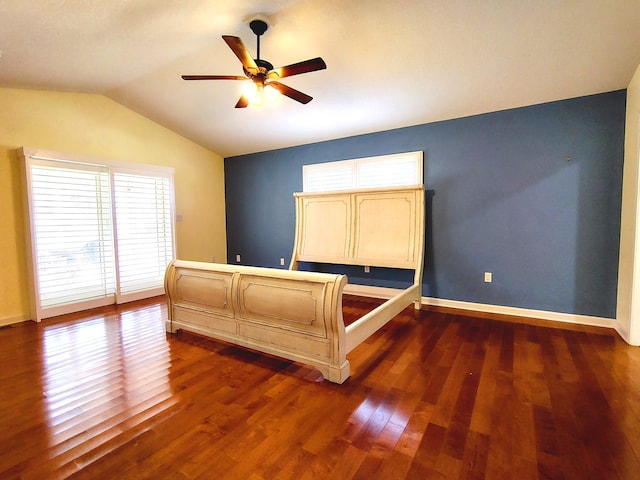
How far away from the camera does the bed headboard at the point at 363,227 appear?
13.2 ft

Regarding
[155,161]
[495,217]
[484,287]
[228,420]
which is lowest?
[228,420]

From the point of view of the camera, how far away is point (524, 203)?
356 centimetres

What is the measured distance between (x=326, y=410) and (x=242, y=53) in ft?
8.40

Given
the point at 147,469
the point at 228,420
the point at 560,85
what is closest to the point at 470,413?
the point at 228,420

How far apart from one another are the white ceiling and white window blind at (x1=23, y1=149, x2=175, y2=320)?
1.04 metres

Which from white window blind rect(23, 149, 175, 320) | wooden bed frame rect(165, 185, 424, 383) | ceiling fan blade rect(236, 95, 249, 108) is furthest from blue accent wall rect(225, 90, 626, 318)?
white window blind rect(23, 149, 175, 320)

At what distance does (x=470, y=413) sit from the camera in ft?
6.13

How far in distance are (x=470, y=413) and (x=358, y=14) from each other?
2.98 meters

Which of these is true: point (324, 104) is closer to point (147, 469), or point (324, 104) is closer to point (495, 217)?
point (495, 217)

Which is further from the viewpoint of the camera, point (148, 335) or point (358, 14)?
point (148, 335)

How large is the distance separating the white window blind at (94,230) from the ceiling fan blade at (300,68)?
307cm

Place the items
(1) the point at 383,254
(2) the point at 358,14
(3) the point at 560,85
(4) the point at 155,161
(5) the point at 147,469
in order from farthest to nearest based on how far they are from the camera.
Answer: (4) the point at 155,161 → (1) the point at 383,254 → (3) the point at 560,85 → (2) the point at 358,14 → (5) the point at 147,469

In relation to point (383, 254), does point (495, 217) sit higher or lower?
higher

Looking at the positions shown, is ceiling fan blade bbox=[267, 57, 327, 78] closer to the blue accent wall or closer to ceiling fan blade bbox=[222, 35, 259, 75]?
ceiling fan blade bbox=[222, 35, 259, 75]
